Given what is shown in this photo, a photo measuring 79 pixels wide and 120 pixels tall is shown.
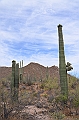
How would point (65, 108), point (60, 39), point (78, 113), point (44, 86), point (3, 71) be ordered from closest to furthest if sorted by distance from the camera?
point (78, 113)
point (65, 108)
point (60, 39)
point (44, 86)
point (3, 71)

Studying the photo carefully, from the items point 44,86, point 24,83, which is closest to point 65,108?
point 44,86

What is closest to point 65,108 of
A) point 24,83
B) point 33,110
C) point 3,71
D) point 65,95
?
point 65,95

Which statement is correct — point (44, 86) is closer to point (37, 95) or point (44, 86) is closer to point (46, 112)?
point (37, 95)

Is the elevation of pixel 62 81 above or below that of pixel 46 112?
above

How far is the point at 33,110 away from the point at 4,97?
3.24 meters

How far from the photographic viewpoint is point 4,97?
11.5 metres

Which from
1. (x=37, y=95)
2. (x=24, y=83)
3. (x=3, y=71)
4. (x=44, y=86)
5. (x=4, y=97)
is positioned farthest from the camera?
(x=3, y=71)

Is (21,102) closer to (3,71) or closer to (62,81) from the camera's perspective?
(62,81)

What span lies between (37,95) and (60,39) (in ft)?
17.5

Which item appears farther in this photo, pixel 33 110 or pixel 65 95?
pixel 65 95

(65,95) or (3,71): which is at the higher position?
(3,71)

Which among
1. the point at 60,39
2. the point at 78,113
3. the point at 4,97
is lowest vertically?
the point at 78,113

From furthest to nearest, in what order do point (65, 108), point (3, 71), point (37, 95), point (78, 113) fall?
point (3, 71), point (37, 95), point (65, 108), point (78, 113)

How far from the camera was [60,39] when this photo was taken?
16.2 meters
